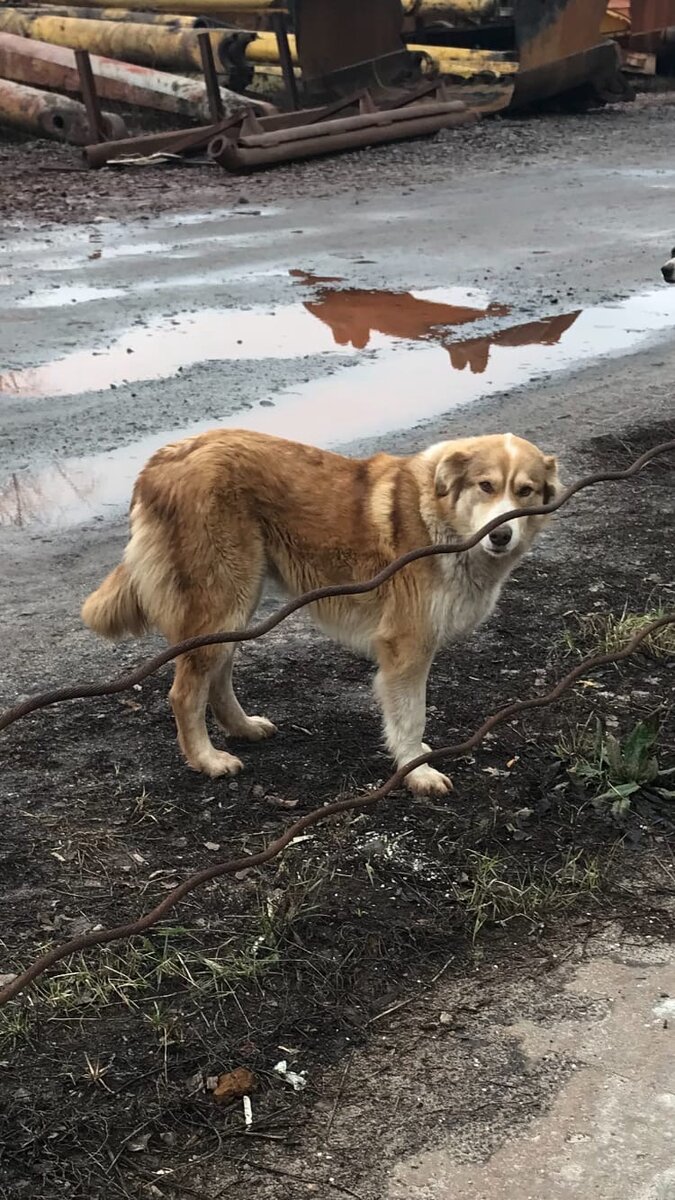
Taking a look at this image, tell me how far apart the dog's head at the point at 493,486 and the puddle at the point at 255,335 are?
198 inches

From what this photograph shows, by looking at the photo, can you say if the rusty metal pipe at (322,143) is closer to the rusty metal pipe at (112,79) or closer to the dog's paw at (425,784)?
the rusty metal pipe at (112,79)

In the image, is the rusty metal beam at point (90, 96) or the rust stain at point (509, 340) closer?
the rust stain at point (509, 340)

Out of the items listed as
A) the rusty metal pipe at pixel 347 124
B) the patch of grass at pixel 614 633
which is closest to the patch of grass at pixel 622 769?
the patch of grass at pixel 614 633

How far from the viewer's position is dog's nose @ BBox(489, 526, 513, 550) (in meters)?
4.04

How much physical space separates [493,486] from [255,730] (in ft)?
4.30

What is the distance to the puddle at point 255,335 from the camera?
29.9 ft

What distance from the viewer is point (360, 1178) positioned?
2.75 meters

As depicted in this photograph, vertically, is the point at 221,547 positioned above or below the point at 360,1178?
above

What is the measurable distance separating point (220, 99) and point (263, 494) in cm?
1547

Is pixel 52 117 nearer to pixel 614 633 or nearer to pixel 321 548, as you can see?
pixel 614 633

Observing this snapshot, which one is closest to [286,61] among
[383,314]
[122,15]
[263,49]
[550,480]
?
[263,49]

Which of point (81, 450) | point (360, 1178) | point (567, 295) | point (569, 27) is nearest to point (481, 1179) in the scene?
point (360, 1178)

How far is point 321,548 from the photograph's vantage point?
14.3 ft

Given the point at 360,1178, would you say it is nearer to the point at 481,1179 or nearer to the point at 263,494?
the point at 481,1179
